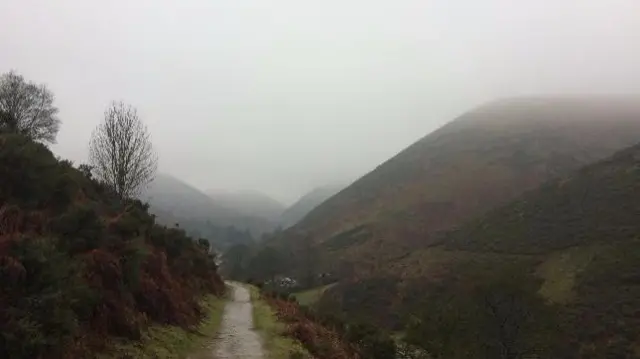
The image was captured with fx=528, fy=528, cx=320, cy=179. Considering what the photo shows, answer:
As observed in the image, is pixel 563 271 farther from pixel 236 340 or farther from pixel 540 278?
pixel 236 340

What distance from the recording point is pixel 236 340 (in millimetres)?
20844

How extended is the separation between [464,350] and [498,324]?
5380 mm

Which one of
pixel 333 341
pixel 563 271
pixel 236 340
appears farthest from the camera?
pixel 563 271

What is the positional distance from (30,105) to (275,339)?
50.0 meters

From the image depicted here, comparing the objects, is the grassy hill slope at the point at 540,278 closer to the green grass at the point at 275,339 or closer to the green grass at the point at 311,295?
the green grass at the point at 311,295

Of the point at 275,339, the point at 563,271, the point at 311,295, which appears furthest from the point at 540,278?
the point at 275,339

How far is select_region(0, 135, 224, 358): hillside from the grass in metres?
0.36

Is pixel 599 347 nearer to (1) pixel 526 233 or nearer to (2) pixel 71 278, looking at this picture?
(1) pixel 526 233

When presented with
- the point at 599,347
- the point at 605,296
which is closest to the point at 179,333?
the point at 599,347

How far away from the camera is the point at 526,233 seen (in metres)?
107

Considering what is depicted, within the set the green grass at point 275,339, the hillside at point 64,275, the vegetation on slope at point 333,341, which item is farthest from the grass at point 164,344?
the vegetation on slope at point 333,341

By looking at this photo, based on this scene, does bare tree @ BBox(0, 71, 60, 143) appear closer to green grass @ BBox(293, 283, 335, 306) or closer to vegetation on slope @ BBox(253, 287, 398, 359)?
vegetation on slope @ BBox(253, 287, 398, 359)

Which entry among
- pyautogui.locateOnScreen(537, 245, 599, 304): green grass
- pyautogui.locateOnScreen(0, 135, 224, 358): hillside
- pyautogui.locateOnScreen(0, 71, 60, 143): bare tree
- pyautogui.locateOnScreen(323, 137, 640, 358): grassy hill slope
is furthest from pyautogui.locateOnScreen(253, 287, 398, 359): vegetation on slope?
pyautogui.locateOnScreen(537, 245, 599, 304): green grass

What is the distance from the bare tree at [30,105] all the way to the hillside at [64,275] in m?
32.4
